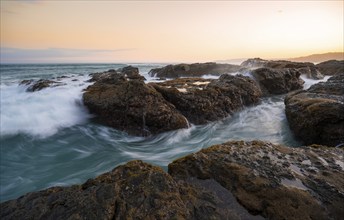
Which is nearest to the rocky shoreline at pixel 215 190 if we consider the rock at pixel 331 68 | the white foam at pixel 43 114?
the white foam at pixel 43 114

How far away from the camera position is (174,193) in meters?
2.44

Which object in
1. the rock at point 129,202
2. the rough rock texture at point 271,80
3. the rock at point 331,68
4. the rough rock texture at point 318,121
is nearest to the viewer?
the rock at point 129,202

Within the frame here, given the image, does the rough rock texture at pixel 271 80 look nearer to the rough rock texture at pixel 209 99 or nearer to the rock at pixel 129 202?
the rough rock texture at pixel 209 99

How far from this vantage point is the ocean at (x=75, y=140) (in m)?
5.55

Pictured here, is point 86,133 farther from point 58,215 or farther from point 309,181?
point 309,181

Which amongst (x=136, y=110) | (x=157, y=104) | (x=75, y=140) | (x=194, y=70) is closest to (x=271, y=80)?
(x=157, y=104)

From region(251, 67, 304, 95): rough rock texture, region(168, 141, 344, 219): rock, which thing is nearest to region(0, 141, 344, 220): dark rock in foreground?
region(168, 141, 344, 219): rock

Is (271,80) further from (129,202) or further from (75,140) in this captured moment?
(129,202)

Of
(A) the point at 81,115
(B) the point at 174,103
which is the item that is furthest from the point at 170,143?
(A) the point at 81,115

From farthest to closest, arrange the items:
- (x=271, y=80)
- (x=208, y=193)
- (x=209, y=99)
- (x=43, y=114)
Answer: (x=271, y=80) → (x=209, y=99) → (x=43, y=114) → (x=208, y=193)

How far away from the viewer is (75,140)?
22.9 ft

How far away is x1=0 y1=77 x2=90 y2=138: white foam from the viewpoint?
24.5 feet

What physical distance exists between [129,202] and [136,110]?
4772 mm

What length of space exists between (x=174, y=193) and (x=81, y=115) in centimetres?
612
